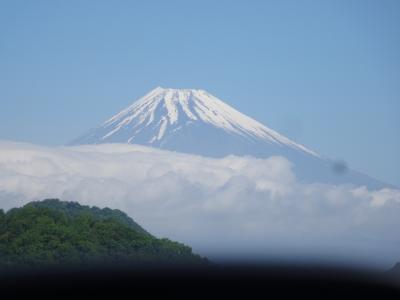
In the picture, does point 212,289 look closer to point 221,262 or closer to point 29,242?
point 221,262

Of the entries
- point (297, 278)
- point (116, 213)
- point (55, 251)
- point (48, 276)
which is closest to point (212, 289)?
point (297, 278)

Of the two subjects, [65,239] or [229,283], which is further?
[65,239]

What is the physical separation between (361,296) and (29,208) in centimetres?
4327

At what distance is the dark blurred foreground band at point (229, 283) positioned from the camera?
219 inches

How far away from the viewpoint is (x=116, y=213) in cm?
6956

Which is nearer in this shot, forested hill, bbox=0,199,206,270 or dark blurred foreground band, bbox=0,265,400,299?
dark blurred foreground band, bbox=0,265,400,299

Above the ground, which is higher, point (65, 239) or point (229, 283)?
point (65, 239)

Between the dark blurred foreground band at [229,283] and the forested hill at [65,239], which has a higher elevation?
the forested hill at [65,239]

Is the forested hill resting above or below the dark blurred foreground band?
above

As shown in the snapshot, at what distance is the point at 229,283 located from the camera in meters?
5.62

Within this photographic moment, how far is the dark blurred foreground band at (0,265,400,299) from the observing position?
5.56 meters

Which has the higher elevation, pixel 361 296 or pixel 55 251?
pixel 55 251

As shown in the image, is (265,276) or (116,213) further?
(116,213)

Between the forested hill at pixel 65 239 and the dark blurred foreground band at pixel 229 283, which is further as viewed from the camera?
the forested hill at pixel 65 239
